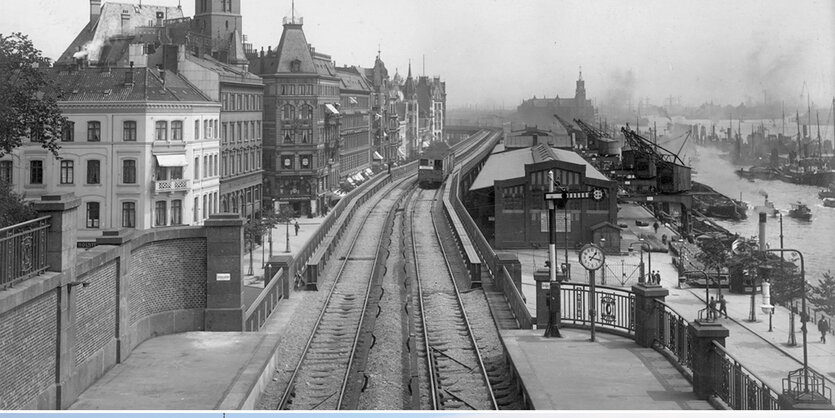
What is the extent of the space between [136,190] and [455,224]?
52.7 ft

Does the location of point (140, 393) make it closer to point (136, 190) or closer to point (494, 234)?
point (136, 190)

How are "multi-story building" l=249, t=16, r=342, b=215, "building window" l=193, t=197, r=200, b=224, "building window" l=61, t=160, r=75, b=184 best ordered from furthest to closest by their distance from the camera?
"multi-story building" l=249, t=16, r=342, b=215, "building window" l=193, t=197, r=200, b=224, "building window" l=61, t=160, r=75, b=184

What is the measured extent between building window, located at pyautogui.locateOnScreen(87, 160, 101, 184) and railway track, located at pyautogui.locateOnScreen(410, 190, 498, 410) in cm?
479

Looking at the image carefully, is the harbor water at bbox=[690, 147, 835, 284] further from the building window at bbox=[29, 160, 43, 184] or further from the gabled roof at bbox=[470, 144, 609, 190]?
the building window at bbox=[29, 160, 43, 184]

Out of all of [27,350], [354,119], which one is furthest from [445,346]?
[354,119]

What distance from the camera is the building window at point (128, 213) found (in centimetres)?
1265

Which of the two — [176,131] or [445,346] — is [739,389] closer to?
[445,346]

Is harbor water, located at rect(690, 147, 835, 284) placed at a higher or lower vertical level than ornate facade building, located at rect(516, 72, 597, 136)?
lower

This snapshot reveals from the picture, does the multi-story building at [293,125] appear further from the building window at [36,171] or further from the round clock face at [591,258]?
the round clock face at [591,258]

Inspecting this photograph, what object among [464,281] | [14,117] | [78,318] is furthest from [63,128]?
[464,281]

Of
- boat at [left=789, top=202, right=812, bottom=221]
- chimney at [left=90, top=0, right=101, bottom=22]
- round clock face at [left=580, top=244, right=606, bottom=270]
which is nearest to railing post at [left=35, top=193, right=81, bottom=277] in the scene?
chimney at [left=90, top=0, right=101, bottom=22]

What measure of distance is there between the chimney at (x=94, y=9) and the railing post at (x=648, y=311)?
8.18 metres

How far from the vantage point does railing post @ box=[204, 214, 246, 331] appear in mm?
12727

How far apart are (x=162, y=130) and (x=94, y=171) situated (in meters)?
1.17
